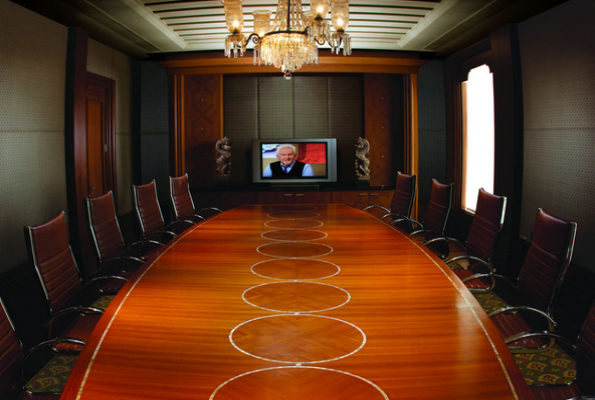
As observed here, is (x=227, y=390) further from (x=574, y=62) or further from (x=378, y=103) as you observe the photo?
(x=378, y=103)

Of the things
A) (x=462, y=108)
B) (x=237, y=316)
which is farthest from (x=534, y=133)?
(x=237, y=316)

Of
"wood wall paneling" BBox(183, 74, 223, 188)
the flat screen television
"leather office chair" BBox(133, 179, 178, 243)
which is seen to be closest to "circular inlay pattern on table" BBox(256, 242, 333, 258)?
"leather office chair" BBox(133, 179, 178, 243)

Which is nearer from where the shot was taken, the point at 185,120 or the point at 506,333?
the point at 506,333

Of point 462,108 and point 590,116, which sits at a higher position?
point 462,108

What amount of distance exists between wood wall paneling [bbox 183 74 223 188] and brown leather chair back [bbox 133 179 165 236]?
9.32 feet

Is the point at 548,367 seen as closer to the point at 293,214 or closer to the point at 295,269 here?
the point at 295,269

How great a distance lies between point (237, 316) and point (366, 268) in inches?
35.0

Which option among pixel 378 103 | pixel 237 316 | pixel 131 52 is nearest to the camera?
pixel 237 316

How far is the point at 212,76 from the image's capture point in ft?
22.6

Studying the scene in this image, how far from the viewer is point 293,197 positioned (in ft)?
22.1

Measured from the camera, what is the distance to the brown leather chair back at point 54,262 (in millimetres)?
2102

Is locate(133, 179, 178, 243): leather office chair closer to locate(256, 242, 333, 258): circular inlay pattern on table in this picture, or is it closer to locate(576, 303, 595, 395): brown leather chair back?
locate(256, 242, 333, 258): circular inlay pattern on table

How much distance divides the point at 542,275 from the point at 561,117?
267 cm

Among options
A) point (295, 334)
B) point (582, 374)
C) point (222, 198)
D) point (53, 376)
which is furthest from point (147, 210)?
point (582, 374)
